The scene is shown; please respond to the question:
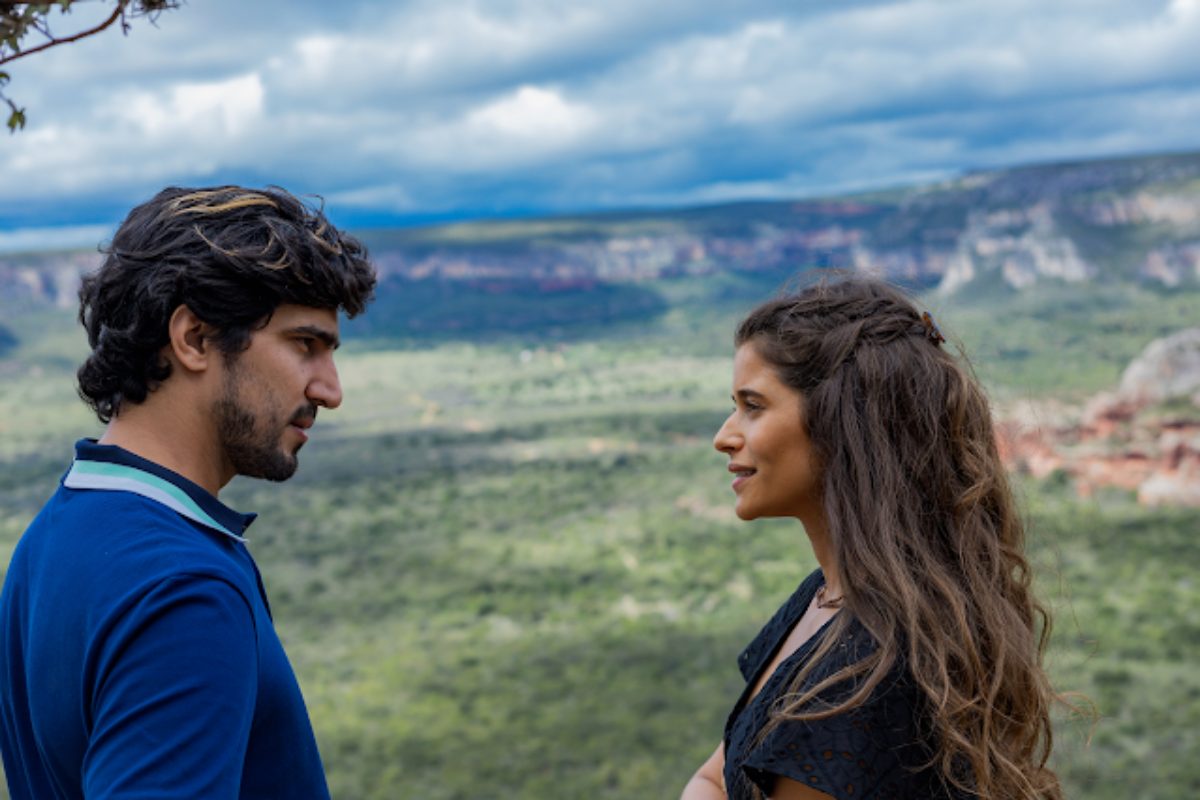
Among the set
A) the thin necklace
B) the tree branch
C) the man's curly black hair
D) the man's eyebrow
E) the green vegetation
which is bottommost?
the green vegetation

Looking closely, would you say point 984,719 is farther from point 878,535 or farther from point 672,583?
point 672,583

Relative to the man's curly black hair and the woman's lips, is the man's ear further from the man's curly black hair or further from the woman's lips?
the woman's lips

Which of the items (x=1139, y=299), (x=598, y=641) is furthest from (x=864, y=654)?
(x=1139, y=299)

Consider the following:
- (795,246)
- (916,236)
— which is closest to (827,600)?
(916,236)

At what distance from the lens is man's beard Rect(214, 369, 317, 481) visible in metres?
1.72

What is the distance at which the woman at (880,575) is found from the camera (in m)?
1.91

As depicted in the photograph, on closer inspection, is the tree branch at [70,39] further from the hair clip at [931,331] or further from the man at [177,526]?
the hair clip at [931,331]

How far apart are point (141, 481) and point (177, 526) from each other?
4.2 inches

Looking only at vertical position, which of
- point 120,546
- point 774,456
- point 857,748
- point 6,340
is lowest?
point 6,340

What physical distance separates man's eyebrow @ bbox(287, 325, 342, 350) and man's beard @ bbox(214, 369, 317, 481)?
3.8 inches

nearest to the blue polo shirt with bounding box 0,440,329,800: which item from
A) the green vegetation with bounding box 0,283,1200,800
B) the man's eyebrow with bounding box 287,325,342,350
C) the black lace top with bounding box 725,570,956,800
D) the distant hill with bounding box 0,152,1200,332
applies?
the man's eyebrow with bounding box 287,325,342,350

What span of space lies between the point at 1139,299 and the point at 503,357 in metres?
33.3

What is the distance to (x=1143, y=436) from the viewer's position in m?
47.2

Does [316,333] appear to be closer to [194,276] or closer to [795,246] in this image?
[194,276]
